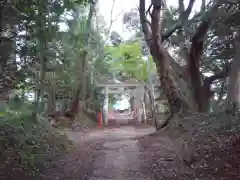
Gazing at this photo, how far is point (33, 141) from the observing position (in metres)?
7.25

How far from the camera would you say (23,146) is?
6453 mm

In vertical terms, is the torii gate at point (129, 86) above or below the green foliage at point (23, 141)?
above

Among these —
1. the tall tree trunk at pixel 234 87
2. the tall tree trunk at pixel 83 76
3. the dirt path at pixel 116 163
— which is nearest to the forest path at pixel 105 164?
the dirt path at pixel 116 163

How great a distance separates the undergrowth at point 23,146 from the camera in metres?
5.69

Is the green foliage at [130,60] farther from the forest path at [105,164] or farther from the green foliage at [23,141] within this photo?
the green foliage at [23,141]

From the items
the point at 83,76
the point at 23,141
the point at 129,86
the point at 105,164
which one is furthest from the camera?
the point at 129,86

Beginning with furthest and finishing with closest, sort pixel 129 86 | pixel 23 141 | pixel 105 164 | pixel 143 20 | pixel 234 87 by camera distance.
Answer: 1. pixel 129 86
2. pixel 143 20
3. pixel 234 87
4. pixel 105 164
5. pixel 23 141

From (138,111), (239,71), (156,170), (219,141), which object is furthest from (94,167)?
(138,111)

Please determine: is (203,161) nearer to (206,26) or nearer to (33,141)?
(33,141)

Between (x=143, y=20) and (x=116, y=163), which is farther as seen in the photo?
(x=143, y=20)

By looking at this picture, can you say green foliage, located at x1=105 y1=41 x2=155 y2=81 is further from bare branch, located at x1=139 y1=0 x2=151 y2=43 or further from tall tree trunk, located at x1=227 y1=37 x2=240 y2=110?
tall tree trunk, located at x1=227 y1=37 x2=240 y2=110

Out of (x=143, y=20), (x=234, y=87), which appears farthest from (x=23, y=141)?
(x=143, y=20)

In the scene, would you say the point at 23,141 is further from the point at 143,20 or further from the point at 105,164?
the point at 143,20

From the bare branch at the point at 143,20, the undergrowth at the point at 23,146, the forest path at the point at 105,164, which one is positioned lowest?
the forest path at the point at 105,164
